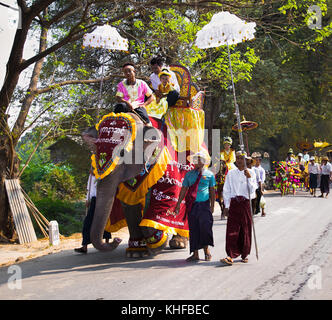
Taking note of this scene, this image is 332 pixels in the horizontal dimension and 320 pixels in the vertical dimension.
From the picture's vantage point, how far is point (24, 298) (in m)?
5.38

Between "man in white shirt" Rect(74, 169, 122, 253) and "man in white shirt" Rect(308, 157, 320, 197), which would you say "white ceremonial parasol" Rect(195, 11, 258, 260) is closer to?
"man in white shirt" Rect(74, 169, 122, 253)

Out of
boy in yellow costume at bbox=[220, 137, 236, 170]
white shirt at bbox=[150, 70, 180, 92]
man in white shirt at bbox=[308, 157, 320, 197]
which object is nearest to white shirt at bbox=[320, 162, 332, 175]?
man in white shirt at bbox=[308, 157, 320, 197]

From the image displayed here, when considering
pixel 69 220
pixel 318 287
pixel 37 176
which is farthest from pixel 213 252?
pixel 37 176

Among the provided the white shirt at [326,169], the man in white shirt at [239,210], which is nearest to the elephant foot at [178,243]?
the man in white shirt at [239,210]

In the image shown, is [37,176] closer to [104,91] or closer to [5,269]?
[104,91]

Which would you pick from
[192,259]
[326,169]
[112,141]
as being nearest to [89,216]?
[112,141]

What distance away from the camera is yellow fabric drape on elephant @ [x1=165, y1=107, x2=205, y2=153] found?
8.35m

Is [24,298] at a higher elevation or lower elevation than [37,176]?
lower

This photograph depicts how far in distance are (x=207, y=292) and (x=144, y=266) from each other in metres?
1.74

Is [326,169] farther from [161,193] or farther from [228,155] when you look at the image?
[161,193]

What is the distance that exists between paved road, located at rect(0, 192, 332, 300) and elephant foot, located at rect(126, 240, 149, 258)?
188mm

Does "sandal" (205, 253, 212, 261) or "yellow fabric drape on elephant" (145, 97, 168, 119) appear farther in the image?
"yellow fabric drape on elephant" (145, 97, 168, 119)

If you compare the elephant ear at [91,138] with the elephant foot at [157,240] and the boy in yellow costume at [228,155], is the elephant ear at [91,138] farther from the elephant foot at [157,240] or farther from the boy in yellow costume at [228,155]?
the boy in yellow costume at [228,155]

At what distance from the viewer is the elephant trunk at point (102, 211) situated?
6452 mm
